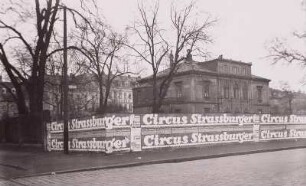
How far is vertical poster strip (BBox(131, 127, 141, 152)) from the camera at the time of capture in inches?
814

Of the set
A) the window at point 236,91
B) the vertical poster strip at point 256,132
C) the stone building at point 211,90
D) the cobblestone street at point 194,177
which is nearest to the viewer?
the cobblestone street at point 194,177

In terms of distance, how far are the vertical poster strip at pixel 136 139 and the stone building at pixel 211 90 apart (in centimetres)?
3617

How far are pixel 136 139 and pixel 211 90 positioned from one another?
43434 millimetres

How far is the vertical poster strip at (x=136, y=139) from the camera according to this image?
67.9ft

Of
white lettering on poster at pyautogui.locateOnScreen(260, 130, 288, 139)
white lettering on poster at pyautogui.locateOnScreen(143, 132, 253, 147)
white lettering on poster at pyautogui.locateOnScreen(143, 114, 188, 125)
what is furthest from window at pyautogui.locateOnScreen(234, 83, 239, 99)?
white lettering on poster at pyautogui.locateOnScreen(143, 114, 188, 125)

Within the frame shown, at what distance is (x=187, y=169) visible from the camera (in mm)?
13758

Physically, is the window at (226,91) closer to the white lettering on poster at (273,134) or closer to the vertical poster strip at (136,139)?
the white lettering on poster at (273,134)

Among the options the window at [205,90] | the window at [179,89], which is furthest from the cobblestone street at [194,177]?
the window at [179,89]

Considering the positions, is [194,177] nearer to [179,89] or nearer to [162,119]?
[162,119]

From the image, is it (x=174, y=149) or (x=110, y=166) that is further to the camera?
(x=174, y=149)

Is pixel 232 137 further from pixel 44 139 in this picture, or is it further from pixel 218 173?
pixel 218 173

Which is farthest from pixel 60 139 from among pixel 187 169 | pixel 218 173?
pixel 218 173

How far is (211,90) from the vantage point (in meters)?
63.2

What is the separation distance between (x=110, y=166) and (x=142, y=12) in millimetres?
31542
